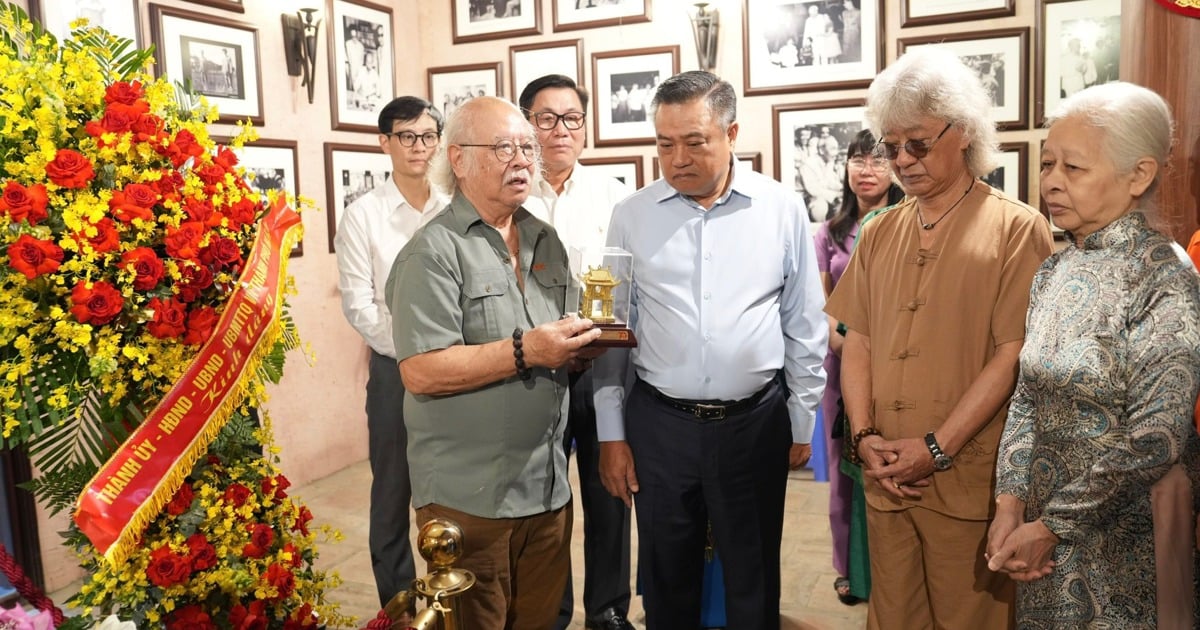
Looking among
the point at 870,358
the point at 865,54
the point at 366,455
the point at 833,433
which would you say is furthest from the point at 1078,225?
the point at 366,455

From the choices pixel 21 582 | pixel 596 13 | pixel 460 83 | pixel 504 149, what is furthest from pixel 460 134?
pixel 460 83

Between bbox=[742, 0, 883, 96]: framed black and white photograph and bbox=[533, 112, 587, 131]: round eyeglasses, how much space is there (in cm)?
239

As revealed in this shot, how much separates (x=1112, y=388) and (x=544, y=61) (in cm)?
493

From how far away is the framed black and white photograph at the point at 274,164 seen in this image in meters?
4.89

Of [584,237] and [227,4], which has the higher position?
[227,4]

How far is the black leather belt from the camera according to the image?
2498 millimetres

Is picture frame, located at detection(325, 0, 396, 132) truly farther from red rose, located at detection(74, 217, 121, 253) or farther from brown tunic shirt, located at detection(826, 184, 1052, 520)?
brown tunic shirt, located at detection(826, 184, 1052, 520)

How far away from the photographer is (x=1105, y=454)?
1.71 metres

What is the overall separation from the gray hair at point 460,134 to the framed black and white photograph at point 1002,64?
3712 mm

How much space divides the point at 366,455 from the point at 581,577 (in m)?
2.41

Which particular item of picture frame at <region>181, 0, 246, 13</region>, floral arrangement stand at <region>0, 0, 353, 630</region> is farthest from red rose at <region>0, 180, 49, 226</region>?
picture frame at <region>181, 0, 246, 13</region>

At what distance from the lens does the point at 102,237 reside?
162 cm

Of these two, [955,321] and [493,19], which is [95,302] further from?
[493,19]

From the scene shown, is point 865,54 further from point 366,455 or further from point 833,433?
point 366,455
